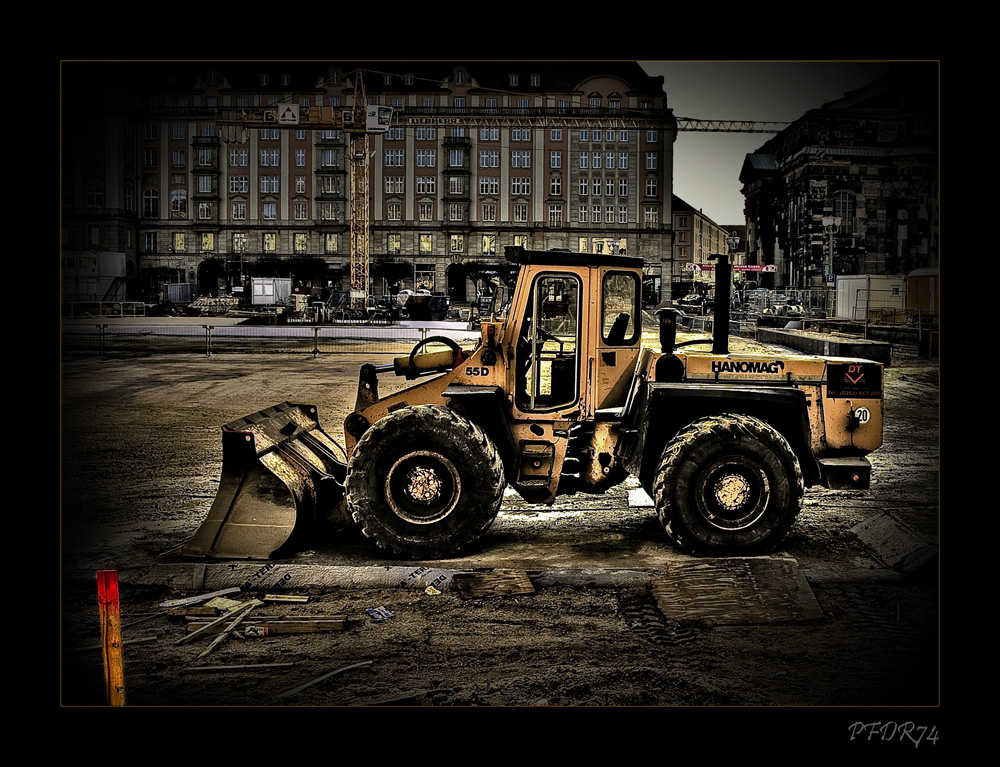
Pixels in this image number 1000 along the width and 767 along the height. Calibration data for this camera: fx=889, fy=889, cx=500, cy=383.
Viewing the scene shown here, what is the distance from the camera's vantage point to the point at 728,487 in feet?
25.2

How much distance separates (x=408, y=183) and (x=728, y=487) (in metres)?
57.8

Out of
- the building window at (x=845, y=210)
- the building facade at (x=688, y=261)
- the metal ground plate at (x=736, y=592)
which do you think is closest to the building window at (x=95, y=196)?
the metal ground plate at (x=736, y=592)

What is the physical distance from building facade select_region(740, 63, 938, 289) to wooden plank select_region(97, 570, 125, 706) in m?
5.72

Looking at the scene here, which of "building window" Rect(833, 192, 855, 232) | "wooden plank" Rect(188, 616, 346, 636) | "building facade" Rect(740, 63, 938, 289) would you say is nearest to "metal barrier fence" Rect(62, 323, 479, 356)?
"building facade" Rect(740, 63, 938, 289)

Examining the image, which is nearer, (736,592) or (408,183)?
(736,592)

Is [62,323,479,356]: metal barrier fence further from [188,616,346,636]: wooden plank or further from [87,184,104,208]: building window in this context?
[188,616,346,636]: wooden plank

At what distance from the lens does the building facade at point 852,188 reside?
8422 millimetres

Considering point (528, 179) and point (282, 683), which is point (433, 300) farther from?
point (282, 683)

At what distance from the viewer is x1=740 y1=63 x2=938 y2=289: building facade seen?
8422 millimetres

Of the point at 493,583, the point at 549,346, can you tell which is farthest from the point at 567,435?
the point at 493,583

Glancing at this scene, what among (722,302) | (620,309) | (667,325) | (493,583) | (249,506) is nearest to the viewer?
(493,583)

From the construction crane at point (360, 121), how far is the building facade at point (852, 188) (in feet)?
24.6

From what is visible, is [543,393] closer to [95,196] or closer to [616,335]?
[616,335]
